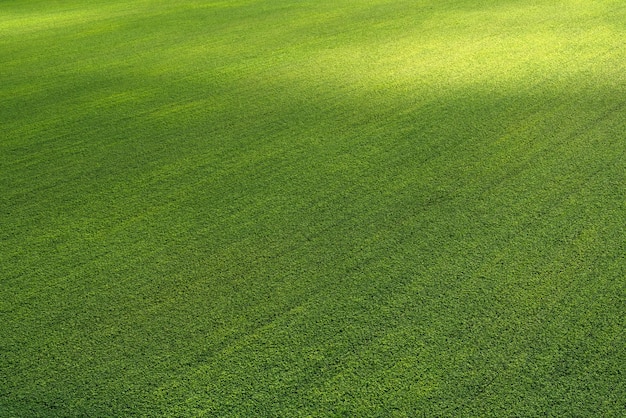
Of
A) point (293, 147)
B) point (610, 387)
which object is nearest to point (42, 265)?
point (293, 147)

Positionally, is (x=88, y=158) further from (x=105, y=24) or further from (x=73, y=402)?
(x=105, y=24)

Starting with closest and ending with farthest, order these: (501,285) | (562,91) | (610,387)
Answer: (610,387) → (501,285) → (562,91)

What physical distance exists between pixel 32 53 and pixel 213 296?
3077 millimetres

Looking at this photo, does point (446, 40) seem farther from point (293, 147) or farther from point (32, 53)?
point (32, 53)

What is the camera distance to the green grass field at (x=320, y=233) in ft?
5.07

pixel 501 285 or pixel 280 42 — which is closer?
pixel 501 285

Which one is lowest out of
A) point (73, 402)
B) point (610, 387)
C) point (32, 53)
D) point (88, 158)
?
point (610, 387)

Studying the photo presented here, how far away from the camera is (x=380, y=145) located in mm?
2707

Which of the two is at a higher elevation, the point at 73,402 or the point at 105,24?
the point at 105,24

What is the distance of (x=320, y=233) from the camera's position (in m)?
2.11

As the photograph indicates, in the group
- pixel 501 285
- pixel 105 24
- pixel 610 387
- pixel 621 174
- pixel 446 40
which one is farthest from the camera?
pixel 105 24

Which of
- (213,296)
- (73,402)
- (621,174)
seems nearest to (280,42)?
(621,174)

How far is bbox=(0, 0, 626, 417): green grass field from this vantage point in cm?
154

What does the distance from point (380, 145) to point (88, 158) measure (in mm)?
1108
